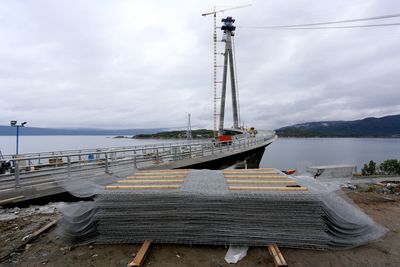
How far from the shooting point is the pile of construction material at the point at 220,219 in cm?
388

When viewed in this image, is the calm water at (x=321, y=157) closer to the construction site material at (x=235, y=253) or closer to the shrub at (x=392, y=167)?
the shrub at (x=392, y=167)

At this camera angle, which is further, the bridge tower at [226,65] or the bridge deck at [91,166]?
the bridge tower at [226,65]

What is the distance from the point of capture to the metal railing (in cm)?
758

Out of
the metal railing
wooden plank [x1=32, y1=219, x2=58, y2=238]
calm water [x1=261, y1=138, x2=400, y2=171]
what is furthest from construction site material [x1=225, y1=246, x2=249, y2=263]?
calm water [x1=261, y1=138, x2=400, y2=171]

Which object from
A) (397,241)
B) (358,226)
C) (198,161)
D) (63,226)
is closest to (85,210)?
(63,226)

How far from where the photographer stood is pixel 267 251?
3.78m

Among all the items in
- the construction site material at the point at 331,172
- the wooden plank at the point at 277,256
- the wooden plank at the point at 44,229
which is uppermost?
the wooden plank at the point at 44,229

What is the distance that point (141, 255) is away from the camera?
3.50 metres

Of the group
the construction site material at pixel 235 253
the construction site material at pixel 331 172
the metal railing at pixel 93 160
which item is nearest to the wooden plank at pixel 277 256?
the construction site material at pixel 235 253

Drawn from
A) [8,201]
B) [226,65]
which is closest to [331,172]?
[8,201]

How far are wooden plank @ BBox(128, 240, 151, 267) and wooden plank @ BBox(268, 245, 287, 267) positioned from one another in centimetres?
199

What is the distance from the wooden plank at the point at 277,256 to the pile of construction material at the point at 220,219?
131 mm

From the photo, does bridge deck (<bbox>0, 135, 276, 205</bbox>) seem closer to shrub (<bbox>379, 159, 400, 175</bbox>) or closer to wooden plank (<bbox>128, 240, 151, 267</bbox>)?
wooden plank (<bbox>128, 240, 151, 267</bbox>)

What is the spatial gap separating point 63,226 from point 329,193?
5.04 meters
